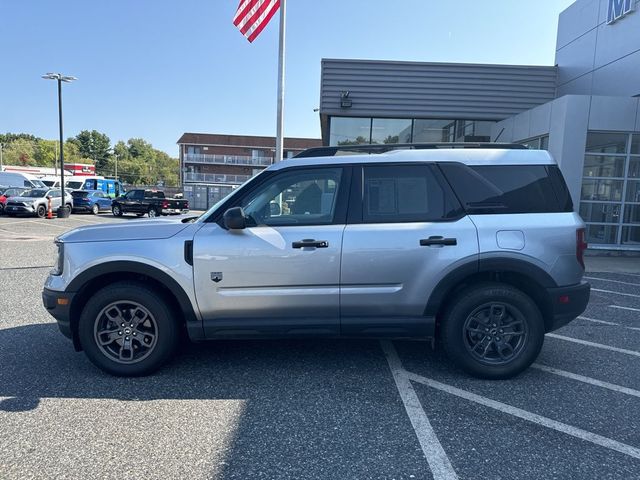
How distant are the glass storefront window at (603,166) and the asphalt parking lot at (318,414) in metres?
7.65

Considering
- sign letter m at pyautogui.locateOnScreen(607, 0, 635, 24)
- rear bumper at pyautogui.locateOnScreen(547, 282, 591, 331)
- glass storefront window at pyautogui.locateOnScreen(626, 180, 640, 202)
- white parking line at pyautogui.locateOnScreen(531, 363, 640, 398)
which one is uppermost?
sign letter m at pyautogui.locateOnScreen(607, 0, 635, 24)

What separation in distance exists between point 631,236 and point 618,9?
5762 mm

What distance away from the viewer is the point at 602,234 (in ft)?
38.0

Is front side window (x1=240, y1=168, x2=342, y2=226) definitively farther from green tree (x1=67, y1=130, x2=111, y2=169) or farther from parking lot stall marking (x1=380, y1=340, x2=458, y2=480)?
green tree (x1=67, y1=130, x2=111, y2=169)

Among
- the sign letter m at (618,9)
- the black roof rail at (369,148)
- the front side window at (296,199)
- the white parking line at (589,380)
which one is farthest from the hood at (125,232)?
the sign letter m at (618,9)

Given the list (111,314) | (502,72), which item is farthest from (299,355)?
(502,72)

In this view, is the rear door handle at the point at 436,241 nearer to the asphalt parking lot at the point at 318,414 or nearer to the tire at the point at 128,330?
the asphalt parking lot at the point at 318,414

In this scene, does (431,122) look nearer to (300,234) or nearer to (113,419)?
(300,234)

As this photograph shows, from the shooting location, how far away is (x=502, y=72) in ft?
45.2

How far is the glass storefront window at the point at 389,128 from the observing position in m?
14.4

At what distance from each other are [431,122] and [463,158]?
11120mm

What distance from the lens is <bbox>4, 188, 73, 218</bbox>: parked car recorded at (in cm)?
2219

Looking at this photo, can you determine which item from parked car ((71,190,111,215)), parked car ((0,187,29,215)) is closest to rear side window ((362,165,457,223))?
parked car ((0,187,29,215))

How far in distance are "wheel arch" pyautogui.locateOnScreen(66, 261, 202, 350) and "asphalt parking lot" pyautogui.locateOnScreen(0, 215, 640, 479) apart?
0.49 meters
